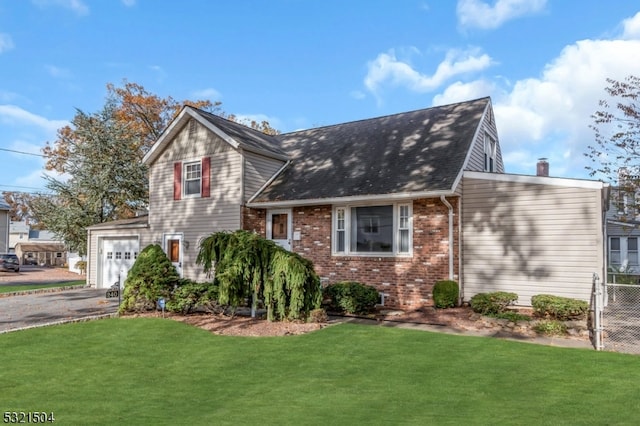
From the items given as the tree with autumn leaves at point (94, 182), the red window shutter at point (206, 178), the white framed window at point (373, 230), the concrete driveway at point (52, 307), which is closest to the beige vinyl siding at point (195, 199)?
the red window shutter at point (206, 178)

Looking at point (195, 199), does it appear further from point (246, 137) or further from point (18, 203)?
point (18, 203)

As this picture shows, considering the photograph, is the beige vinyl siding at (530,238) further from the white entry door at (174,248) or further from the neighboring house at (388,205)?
the white entry door at (174,248)

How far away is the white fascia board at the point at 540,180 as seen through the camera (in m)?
10.7

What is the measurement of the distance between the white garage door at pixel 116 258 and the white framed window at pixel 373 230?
1003 cm

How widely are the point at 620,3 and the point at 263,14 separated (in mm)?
12091

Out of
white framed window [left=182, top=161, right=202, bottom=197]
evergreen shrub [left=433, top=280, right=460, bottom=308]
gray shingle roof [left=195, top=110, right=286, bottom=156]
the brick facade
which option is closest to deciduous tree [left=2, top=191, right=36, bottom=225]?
white framed window [left=182, top=161, right=202, bottom=197]

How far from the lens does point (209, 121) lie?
16047mm

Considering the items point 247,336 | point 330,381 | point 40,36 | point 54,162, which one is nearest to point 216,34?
point 40,36

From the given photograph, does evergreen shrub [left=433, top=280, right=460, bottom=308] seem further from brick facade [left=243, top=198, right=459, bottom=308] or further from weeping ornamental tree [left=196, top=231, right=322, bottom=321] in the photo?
weeping ornamental tree [left=196, top=231, right=322, bottom=321]

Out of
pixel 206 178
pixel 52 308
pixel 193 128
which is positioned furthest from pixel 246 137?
pixel 52 308

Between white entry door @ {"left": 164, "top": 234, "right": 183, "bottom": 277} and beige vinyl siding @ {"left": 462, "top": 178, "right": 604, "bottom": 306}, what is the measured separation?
35.1 ft

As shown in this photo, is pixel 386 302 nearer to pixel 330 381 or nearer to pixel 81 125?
pixel 330 381

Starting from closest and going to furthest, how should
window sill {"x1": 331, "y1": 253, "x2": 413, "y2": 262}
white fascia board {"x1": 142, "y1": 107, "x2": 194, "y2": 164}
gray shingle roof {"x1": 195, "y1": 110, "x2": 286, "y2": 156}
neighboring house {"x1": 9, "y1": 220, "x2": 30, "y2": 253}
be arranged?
window sill {"x1": 331, "y1": 253, "x2": 413, "y2": 262}, gray shingle roof {"x1": 195, "y1": 110, "x2": 286, "y2": 156}, white fascia board {"x1": 142, "y1": 107, "x2": 194, "y2": 164}, neighboring house {"x1": 9, "y1": 220, "x2": 30, "y2": 253}

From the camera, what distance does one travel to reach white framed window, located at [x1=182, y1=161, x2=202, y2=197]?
16656mm
